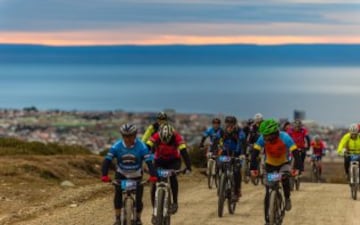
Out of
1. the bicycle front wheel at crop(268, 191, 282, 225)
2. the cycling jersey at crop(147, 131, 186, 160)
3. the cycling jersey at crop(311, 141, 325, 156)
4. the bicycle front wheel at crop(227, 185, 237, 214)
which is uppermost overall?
the cycling jersey at crop(147, 131, 186, 160)

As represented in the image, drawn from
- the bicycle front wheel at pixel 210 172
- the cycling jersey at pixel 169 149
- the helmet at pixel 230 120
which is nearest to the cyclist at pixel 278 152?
the cycling jersey at pixel 169 149

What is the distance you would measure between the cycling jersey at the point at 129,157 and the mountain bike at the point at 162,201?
1.16 meters

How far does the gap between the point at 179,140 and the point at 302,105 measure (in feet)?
595

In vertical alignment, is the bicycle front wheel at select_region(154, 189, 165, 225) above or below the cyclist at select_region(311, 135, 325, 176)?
below

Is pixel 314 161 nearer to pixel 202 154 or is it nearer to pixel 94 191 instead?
pixel 202 154

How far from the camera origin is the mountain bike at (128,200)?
11.1 metres

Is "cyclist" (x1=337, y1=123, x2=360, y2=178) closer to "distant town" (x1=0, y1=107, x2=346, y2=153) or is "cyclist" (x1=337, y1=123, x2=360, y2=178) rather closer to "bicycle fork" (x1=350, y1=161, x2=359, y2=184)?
"bicycle fork" (x1=350, y1=161, x2=359, y2=184)

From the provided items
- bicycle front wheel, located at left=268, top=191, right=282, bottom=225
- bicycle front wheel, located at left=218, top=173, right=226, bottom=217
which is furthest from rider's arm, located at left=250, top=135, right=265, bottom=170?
bicycle front wheel, located at left=218, top=173, right=226, bottom=217

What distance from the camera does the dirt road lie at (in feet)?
49.9

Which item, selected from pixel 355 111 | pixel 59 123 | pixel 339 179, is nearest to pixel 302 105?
pixel 355 111

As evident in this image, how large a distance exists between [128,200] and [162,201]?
150 centimetres

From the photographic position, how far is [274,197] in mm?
12359

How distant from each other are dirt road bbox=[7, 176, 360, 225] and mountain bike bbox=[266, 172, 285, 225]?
243 cm

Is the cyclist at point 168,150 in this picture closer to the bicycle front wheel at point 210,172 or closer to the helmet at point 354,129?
the helmet at point 354,129
